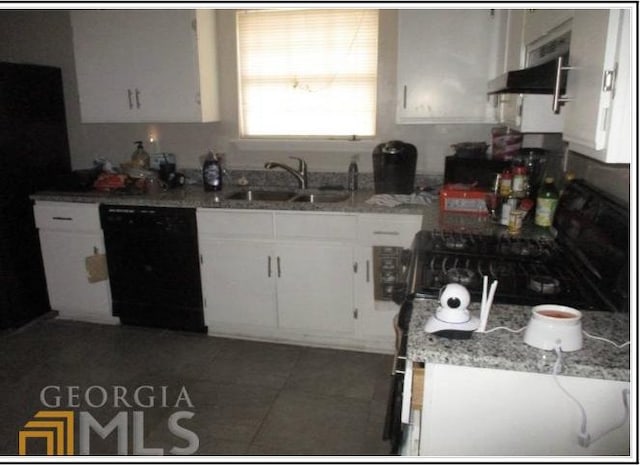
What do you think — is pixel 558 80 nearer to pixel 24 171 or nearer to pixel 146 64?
pixel 146 64

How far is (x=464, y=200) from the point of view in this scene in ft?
7.96

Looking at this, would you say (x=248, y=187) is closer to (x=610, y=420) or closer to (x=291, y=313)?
(x=291, y=313)

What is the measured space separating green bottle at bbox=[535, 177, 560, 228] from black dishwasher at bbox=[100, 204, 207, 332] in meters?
1.89

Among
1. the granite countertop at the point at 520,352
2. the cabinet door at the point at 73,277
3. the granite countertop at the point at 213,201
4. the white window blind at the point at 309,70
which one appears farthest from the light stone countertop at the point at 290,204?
the granite countertop at the point at 520,352

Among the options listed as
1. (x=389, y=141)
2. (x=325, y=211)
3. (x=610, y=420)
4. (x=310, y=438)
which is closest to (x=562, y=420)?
(x=610, y=420)

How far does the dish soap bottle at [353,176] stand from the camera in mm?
3126

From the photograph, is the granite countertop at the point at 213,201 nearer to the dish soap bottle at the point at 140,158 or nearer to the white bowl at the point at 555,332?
the dish soap bottle at the point at 140,158

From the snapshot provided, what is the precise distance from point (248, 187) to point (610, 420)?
2.67 m

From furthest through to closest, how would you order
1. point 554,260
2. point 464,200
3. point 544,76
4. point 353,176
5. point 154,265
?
point 353,176 < point 154,265 < point 464,200 < point 554,260 < point 544,76

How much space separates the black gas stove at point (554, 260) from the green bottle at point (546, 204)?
79 millimetres

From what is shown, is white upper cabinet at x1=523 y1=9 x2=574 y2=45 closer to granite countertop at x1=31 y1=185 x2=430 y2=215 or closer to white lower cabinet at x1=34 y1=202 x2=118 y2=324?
granite countertop at x1=31 y1=185 x2=430 y2=215

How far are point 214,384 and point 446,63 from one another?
84.9 inches

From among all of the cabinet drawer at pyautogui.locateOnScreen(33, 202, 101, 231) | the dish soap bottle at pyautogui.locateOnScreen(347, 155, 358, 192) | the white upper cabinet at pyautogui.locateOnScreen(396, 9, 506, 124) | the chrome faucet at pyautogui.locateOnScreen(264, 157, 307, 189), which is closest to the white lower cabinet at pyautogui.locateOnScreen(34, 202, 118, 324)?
the cabinet drawer at pyautogui.locateOnScreen(33, 202, 101, 231)

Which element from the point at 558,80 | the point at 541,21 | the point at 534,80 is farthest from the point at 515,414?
the point at 541,21
